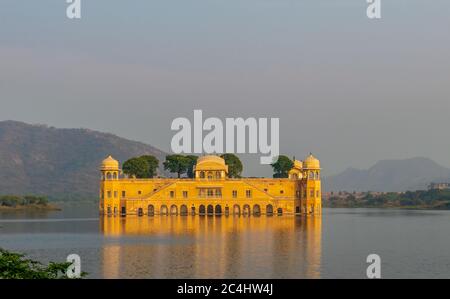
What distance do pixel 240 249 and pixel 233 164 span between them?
217 feet

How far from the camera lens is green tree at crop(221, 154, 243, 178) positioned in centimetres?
11500

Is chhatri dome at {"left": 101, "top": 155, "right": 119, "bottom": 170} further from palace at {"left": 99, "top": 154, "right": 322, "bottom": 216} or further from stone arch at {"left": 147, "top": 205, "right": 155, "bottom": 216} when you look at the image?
stone arch at {"left": 147, "top": 205, "right": 155, "bottom": 216}

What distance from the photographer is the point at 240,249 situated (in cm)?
4966

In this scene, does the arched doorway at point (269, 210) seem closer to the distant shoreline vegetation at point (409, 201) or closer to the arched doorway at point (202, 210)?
the arched doorway at point (202, 210)

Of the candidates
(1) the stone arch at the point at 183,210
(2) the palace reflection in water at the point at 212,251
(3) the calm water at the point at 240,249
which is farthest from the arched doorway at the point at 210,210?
(2) the palace reflection in water at the point at 212,251

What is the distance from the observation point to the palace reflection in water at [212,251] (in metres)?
38.3

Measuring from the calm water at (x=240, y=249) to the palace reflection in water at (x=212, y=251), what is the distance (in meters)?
0.04

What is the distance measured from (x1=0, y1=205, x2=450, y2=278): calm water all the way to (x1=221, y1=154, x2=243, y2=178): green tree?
39.0m

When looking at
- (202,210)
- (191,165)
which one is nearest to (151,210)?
(202,210)

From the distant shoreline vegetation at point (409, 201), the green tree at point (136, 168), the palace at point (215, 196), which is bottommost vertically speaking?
the distant shoreline vegetation at point (409, 201)
